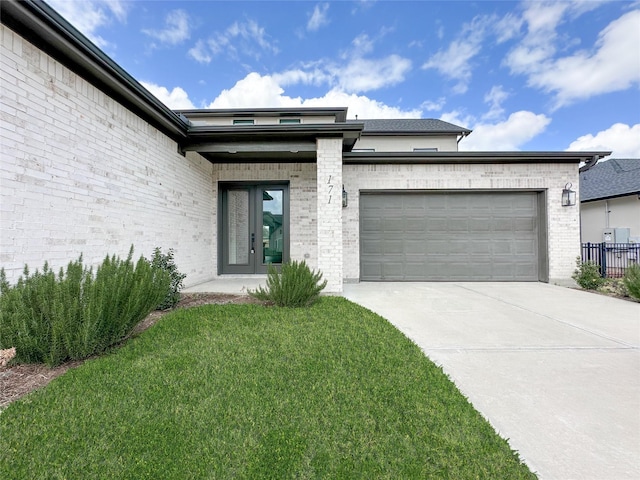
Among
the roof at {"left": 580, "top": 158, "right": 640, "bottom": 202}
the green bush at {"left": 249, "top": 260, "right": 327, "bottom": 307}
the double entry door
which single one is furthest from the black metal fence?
the double entry door

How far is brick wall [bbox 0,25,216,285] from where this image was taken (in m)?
3.02

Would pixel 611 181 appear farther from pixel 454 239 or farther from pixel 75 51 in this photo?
pixel 75 51

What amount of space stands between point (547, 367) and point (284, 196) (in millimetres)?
6846

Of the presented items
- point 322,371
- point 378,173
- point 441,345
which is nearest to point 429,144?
point 378,173

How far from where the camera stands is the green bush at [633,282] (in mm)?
5335

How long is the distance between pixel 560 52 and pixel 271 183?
36.2ft

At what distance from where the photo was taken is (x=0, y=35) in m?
2.89

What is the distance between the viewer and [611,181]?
12984 mm

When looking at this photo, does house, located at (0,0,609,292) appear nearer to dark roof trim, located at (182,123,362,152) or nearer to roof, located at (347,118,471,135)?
dark roof trim, located at (182,123,362,152)

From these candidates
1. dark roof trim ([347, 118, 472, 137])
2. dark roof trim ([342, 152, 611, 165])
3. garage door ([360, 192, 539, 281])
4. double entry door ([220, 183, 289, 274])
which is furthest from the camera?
dark roof trim ([347, 118, 472, 137])

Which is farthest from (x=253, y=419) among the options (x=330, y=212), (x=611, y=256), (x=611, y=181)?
(x=611, y=181)

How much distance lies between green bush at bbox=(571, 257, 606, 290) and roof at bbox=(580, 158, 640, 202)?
7025 millimetres

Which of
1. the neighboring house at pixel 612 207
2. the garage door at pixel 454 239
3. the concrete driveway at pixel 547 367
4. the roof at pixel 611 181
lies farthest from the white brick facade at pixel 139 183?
the roof at pixel 611 181

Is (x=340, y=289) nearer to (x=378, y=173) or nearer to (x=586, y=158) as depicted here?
(x=378, y=173)
